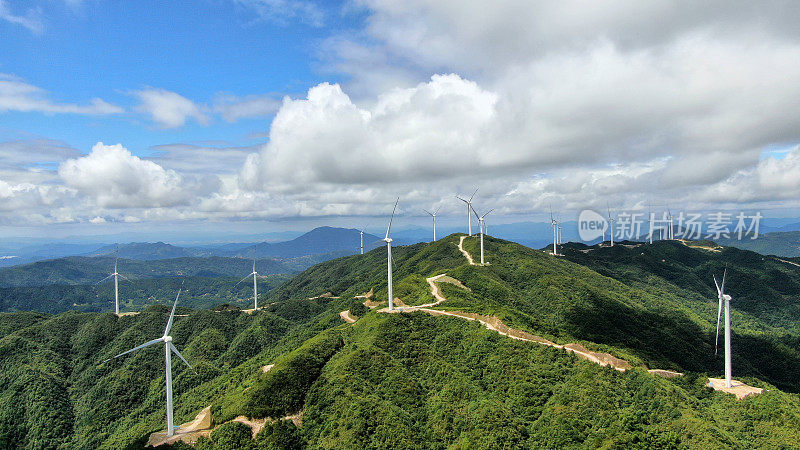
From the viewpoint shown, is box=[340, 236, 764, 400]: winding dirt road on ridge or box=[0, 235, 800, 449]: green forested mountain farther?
box=[340, 236, 764, 400]: winding dirt road on ridge

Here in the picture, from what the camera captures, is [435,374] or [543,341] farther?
[435,374]

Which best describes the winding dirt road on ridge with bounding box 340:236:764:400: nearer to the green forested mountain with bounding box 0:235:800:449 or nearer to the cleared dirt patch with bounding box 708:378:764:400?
the cleared dirt patch with bounding box 708:378:764:400

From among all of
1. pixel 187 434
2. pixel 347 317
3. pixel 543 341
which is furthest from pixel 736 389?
pixel 347 317

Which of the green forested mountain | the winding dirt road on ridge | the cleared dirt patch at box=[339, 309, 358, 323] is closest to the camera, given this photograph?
the green forested mountain

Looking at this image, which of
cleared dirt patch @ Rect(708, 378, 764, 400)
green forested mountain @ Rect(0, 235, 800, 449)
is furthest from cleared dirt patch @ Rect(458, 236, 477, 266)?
cleared dirt patch @ Rect(708, 378, 764, 400)

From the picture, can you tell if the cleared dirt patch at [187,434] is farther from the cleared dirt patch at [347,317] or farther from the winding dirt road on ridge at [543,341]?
the cleared dirt patch at [347,317]

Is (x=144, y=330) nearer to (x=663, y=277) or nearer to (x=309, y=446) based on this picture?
(x=309, y=446)

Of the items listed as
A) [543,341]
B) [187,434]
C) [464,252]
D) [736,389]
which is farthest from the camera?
[464,252]

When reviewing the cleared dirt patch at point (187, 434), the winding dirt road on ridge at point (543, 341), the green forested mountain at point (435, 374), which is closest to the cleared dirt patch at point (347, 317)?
the green forested mountain at point (435, 374)

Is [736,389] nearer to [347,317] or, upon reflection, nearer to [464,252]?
[347,317]
